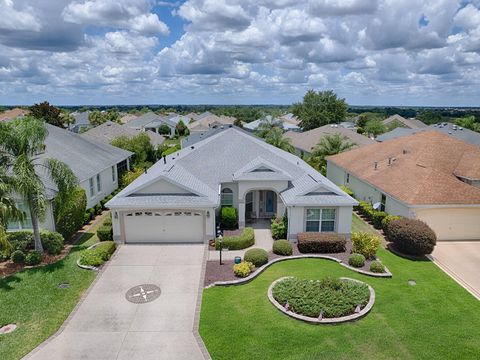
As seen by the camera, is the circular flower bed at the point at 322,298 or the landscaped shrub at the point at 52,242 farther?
the landscaped shrub at the point at 52,242

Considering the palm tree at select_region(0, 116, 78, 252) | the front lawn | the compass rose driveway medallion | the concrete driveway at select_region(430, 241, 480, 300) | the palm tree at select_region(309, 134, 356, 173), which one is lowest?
the concrete driveway at select_region(430, 241, 480, 300)

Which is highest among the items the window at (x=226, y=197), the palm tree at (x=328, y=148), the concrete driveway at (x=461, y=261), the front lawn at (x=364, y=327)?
the palm tree at (x=328, y=148)

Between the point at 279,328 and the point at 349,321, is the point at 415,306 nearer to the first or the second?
the point at 349,321

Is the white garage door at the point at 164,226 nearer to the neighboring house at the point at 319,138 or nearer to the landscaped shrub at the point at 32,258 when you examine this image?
the landscaped shrub at the point at 32,258

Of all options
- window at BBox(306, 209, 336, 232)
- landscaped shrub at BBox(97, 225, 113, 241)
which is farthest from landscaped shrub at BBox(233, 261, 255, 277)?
landscaped shrub at BBox(97, 225, 113, 241)

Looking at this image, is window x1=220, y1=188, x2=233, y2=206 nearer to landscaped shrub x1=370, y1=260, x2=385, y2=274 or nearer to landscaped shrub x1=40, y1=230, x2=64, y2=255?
landscaped shrub x1=40, y1=230, x2=64, y2=255

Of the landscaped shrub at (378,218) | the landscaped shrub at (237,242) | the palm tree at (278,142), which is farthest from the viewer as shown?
the palm tree at (278,142)

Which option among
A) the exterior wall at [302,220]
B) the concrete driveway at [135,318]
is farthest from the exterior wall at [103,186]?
the exterior wall at [302,220]
